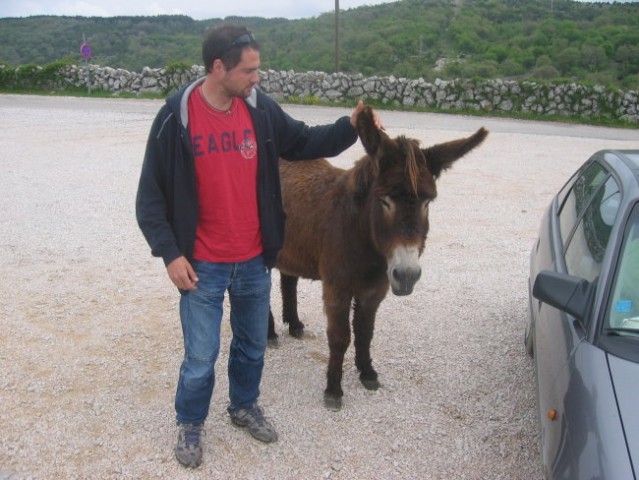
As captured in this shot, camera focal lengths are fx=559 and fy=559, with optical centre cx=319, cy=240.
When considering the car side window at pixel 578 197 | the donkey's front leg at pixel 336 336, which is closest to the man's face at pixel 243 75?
the donkey's front leg at pixel 336 336

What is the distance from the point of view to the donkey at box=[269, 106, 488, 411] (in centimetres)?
297

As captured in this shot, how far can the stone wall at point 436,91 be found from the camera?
19.4m

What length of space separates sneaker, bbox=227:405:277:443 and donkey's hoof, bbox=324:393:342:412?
1.64 feet

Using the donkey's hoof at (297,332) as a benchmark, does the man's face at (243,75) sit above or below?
above

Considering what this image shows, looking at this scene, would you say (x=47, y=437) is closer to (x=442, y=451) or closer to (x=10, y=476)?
(x=10, y=476)

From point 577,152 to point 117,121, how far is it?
12.8m

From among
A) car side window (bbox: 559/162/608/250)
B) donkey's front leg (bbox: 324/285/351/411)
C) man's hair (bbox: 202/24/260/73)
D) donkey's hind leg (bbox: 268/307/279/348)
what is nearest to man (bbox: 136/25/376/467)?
man's hair (bbox: 202/24/260/73)

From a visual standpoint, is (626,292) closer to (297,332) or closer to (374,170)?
(374,170)

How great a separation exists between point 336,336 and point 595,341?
1735mm

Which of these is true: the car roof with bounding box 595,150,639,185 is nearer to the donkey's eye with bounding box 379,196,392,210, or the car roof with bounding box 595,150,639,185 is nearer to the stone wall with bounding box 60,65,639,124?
the donkey's eye with bounding box 379,196,392,210

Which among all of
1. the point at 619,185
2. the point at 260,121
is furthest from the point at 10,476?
the point at 619,185

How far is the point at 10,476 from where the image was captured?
10.3 ft

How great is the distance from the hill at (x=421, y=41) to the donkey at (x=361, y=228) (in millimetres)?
24282

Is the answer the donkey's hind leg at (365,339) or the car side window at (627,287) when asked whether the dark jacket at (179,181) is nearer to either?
the donkey's hind leg at (365,339)
